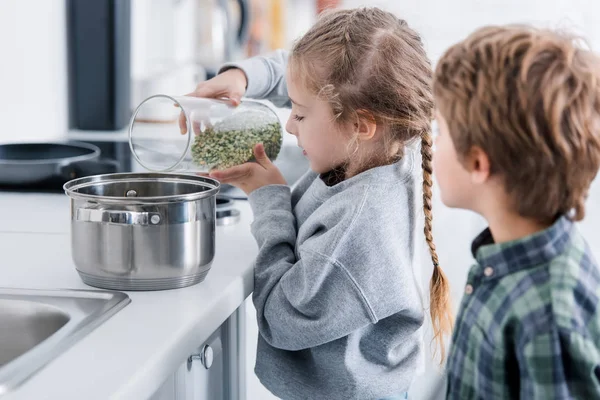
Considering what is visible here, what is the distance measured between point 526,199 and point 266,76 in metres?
0.77

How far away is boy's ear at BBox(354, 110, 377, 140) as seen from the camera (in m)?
1.09

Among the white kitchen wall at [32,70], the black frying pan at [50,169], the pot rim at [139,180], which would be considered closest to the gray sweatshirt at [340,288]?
the pot rim at [139,180]

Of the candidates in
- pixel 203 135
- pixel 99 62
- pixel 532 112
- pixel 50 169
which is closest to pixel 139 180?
pixel 203 135

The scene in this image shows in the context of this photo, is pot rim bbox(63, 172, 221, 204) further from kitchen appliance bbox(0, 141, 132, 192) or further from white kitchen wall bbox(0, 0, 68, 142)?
white kitchen wall bbox(0, 0, 68, 142)

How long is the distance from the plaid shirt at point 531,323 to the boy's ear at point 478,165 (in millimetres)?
68

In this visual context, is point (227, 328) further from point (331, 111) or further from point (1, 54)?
point (1, 54)

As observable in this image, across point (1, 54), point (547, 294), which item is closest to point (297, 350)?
point (547, 294)

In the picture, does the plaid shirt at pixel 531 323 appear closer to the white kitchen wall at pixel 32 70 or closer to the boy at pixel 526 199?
the boy at pixel 526 199

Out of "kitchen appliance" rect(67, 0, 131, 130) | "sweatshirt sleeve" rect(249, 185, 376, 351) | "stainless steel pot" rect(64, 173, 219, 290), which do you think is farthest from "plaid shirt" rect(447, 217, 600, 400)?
"kitchen appliance" rect(67, 0, 131, 130)

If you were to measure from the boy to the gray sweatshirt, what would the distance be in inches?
8.9

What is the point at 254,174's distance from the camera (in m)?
1.18

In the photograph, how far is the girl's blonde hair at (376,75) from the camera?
108 centimetres

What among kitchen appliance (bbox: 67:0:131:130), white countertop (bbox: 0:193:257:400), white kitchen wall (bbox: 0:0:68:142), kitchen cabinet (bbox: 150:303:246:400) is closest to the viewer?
white countertop (bbox: 0:193:257:400)

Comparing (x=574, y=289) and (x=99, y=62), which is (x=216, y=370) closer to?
(x=574, y=289)
